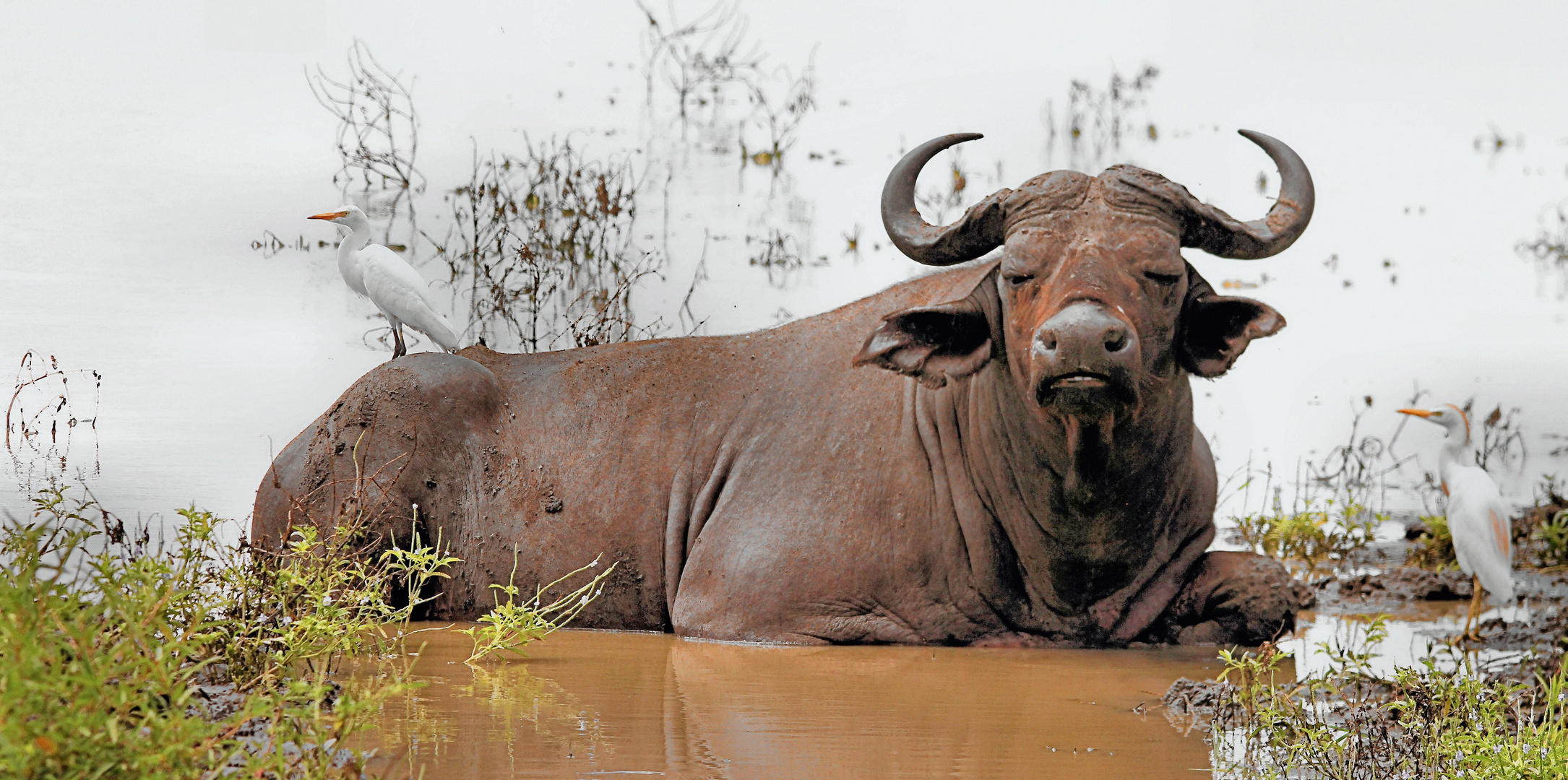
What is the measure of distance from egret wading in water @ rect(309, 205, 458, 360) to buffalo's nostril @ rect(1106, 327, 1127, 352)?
4.12 m

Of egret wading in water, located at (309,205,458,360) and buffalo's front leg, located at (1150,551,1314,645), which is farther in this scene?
egret wading in water, located at (309,205,458,360)

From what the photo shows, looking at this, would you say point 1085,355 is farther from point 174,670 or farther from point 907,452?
point 174,670

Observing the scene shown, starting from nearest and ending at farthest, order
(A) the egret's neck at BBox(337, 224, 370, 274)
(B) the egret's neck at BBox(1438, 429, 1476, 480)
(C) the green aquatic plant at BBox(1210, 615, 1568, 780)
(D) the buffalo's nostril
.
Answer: (C) the green aquatic plant at BBox(1210, 615, 1568, 780), (D) the buffalo's nostril, (B) the egret's neck at BBox(1438, 429, 1476, 480), (A) the egret's neck at BBox(337, 224, 370, 274)

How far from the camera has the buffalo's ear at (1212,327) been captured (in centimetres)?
582

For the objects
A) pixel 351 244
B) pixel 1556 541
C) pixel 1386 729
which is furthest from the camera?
pixel 351 244

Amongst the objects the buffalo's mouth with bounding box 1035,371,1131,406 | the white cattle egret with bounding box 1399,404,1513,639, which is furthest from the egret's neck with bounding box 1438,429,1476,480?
the buffalo's mouth with bounding box 1035,371,1131,406

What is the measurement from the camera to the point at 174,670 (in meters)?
3.17

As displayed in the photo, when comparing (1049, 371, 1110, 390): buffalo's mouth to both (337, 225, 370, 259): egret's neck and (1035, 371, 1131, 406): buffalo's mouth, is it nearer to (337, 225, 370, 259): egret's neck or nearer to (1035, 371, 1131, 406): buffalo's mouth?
(1035, 371, 1131, 406): buffalo's mouth

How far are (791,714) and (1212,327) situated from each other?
2.56 meters

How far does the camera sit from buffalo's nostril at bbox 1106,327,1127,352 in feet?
16.7

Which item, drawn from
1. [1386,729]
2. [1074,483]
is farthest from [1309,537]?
[1386,729]

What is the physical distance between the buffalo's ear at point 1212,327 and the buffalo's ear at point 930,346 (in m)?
0.83

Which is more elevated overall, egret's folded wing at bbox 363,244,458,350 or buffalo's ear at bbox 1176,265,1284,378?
egret's folded wing at bbox 363,244,458,350

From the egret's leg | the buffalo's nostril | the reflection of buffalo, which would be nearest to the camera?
the buffalo's nostril
